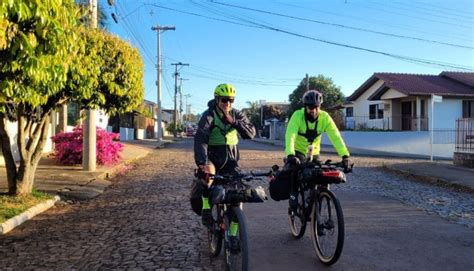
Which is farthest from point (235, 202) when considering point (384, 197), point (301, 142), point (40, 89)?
point (384, 197)

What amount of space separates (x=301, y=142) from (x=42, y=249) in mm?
3667

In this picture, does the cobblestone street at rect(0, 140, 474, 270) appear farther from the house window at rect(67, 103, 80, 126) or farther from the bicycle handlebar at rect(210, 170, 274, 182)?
the house window at rect(67, 103, 80, 126)

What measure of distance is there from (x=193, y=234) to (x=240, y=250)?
2.62 metres

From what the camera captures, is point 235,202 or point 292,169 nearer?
point 235,202

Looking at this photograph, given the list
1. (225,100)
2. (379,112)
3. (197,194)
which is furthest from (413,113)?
(197,194)

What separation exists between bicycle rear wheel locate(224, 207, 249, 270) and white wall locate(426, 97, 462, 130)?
29509mm

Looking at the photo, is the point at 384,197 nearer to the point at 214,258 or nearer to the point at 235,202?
the point at 214,258

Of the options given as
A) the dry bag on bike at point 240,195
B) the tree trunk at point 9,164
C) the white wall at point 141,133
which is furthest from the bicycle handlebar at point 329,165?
the white wall at point 141,133

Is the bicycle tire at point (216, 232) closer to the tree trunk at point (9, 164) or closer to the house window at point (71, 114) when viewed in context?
the tree trunk at point (9, 164)

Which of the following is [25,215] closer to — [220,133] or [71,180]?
[220,133]

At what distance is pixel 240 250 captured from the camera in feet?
15.6

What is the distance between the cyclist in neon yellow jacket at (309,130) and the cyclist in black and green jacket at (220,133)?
2.24 feet

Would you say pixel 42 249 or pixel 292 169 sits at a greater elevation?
pixel 292 169

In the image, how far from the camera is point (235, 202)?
4.99m
